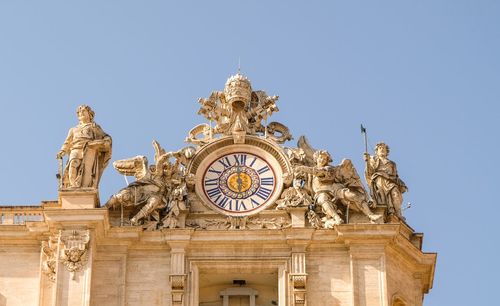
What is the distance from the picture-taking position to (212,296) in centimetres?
4078

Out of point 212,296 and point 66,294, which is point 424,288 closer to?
point 212,296

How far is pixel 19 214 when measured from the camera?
40469 mm

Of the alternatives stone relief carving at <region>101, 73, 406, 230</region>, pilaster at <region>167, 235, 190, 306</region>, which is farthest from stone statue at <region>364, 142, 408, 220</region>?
pilaster at <region>167, 235, 190, 306</region>

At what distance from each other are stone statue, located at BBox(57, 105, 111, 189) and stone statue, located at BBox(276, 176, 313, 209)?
3.63 m

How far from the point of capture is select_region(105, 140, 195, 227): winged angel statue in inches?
1585

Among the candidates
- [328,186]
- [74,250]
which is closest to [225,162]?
[328,186]

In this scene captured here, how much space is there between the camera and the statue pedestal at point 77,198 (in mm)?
39625

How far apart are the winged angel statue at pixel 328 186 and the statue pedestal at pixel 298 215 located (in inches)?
5.3

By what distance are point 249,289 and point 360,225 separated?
2739 mm

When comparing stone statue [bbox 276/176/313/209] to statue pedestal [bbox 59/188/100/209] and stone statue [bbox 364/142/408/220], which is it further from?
statue pedestal [bbox 59/188/100/209]

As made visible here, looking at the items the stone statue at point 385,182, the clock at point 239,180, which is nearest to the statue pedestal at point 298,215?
the clock at point 239,180

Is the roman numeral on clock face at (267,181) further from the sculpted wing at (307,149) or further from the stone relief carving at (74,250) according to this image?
the stone relief carving at (74,250)

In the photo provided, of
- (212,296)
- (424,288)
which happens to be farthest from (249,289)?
(424,288)

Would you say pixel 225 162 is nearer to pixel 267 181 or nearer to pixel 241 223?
pixel 267 181
